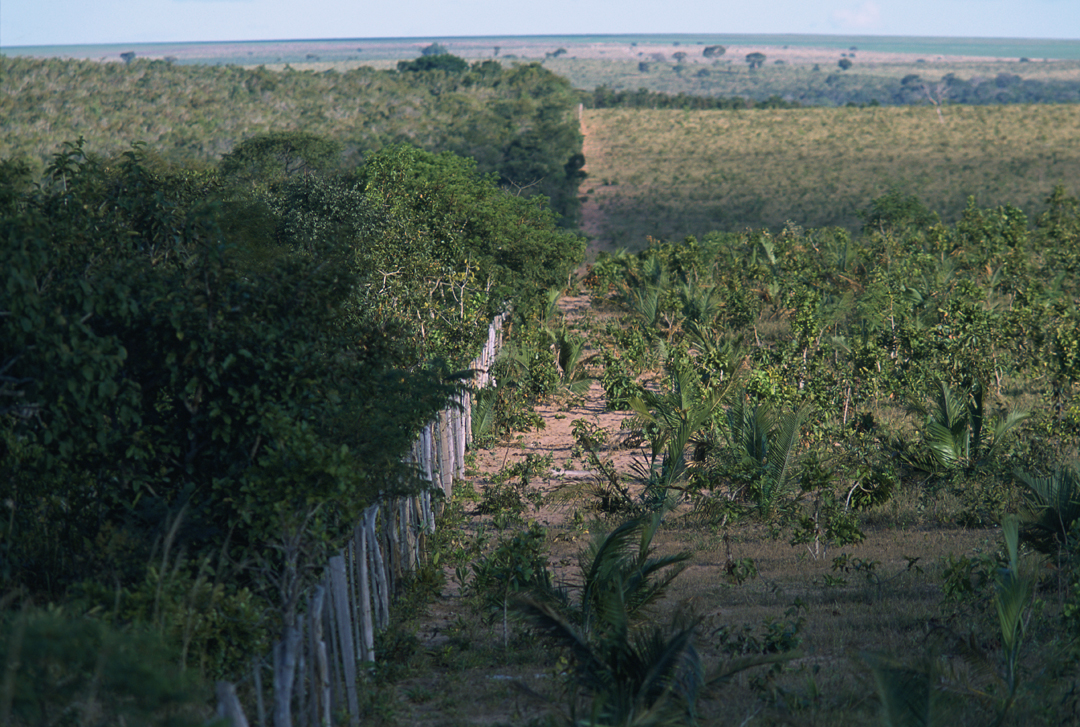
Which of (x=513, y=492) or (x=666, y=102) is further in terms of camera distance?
(x=666, y=102)

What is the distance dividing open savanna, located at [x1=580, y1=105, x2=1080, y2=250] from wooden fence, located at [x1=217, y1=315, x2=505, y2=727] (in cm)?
3159

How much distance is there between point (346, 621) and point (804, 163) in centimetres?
4826

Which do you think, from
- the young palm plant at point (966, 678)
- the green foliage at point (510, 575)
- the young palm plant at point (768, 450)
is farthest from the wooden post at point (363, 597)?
the young palm plant at point (768, 450)

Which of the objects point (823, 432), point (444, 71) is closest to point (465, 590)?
point (823, 432)

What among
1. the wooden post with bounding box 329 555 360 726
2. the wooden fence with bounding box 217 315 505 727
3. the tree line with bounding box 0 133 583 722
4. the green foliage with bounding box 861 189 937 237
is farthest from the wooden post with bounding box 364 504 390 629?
the green foliage with bounding box 861 189 937 237

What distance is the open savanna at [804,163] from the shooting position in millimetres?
40906

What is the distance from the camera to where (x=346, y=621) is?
16.5 ft

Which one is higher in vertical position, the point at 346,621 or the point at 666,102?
the point at 666,102

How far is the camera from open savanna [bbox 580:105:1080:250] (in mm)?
40906

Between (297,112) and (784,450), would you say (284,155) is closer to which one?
(784,450)

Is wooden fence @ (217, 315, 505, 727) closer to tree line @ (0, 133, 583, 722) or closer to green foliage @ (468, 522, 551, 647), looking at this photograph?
tree line @ (0, 133, 583, 722)

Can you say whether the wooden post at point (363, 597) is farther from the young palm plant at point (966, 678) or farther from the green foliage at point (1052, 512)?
the green foliage at point (1052, 512)

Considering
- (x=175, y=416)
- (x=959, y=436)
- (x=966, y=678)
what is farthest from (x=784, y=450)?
(x=175, y=416)

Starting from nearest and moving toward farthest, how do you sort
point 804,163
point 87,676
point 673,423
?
point 87,676 → point 673,423 → point 804,163
